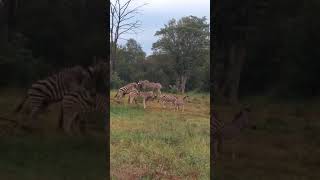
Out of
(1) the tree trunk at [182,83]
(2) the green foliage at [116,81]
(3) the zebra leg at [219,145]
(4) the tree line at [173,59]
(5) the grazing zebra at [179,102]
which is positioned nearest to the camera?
(3) the zebra leg at [219,145]

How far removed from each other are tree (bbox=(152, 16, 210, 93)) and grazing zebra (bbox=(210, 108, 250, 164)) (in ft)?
24.9

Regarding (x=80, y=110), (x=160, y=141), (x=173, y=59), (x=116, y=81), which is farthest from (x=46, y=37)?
(x=173, y=59)

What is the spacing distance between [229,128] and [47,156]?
155 cm

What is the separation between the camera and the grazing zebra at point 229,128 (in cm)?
404

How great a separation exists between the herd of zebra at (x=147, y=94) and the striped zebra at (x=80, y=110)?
18.6 feet

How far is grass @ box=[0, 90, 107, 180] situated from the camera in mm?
4066

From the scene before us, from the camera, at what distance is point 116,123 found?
28.2ft

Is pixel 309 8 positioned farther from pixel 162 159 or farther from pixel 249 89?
pixel 162 159

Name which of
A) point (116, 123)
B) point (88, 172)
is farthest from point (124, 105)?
point (88, 172)

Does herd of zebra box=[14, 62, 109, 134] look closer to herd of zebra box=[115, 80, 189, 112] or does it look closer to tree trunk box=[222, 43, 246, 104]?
tree trunk box=[222, 43, 246, 104]

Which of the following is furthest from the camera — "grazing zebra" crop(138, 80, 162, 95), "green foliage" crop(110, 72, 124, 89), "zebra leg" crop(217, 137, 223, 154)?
"green foliage" crop(110, 72, 124, 89)

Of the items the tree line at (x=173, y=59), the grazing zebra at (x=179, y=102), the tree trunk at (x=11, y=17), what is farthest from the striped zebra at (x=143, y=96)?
the tree trunk at (x=11, y=17)

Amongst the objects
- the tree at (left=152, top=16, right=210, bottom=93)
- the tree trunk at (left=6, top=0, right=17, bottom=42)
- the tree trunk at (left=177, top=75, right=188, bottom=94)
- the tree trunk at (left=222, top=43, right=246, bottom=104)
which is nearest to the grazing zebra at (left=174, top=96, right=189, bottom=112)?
the tree trunk at (left=177, top=75, right=188, bottom=94)

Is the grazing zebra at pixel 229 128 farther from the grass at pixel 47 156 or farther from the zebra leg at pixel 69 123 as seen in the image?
the zebra leg at pixel 69 123
